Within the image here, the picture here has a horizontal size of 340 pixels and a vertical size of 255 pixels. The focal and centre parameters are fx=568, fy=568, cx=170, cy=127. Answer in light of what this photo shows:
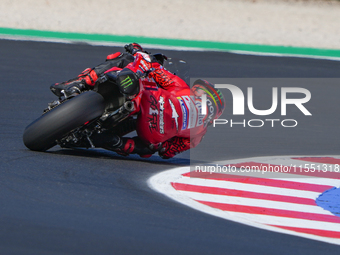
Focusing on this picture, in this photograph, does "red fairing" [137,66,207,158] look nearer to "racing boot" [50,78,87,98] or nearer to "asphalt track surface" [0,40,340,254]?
"asphalt track surface" [0,40,340,254]

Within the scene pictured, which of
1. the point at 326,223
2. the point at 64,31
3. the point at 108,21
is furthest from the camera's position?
the point at 108,21

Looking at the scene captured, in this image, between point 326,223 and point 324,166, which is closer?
point 326,223

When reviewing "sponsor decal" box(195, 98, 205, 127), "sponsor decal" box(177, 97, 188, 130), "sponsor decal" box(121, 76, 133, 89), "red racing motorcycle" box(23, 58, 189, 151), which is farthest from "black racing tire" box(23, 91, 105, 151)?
"sponsor decal" box(195, 98, 205, 127)

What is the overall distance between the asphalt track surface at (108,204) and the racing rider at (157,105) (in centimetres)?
21

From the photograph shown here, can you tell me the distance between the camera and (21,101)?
8000 millimetres

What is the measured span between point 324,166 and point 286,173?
0.67 meters

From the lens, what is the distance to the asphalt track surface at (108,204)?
331 cm

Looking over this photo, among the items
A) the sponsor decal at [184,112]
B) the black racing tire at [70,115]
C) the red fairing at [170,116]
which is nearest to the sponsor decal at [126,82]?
the black racing tire at [70,115]

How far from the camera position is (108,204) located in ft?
13.2

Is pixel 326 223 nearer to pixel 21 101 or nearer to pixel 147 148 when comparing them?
pixel 147 148

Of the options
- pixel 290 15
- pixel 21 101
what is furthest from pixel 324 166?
pixel 290 15

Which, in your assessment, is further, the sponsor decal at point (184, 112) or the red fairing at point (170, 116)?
the sponsor decal at point (184, 112)

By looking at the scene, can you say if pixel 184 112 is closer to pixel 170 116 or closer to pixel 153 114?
pixel 170 116

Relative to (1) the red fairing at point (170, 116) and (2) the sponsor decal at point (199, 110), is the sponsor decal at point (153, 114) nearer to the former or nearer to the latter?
(1) the red fairing at point (170, 116)
